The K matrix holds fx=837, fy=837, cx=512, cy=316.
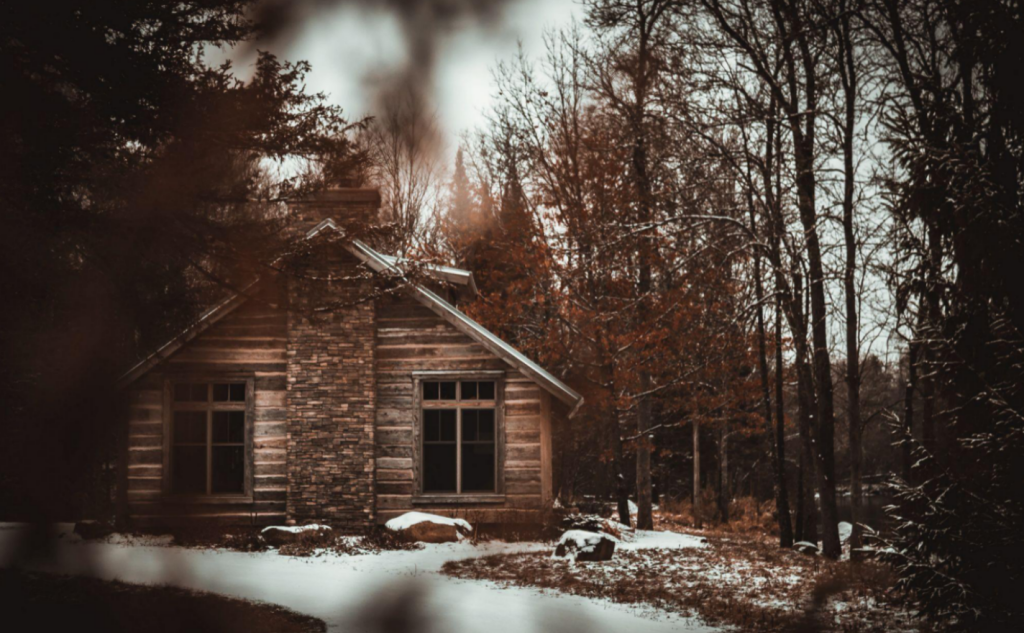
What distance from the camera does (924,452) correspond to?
691 cm

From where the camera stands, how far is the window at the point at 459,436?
1524 centimetres

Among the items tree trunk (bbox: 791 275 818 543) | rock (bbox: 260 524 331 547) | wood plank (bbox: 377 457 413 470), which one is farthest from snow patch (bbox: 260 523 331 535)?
tree trunk (bbox: 791 275 818 543)

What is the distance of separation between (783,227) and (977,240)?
8024mm

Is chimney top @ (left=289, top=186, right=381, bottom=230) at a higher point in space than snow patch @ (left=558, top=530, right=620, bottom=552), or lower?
higher

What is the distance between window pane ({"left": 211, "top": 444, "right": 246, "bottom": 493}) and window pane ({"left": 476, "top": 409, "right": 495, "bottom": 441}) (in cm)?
431

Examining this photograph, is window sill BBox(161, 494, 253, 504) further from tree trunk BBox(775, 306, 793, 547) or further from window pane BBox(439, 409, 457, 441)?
tree trunk BBox(775, 306, 793, 547)

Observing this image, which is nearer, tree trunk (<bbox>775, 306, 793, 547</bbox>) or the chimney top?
the chimney top

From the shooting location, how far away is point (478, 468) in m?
15.3

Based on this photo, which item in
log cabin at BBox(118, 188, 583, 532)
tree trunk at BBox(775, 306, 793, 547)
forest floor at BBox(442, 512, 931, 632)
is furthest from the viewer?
tree trunk at BBox(775, 306, 793, 547)

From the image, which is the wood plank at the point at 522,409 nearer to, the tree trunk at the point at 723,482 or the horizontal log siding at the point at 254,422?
the horizontal log siding at the point at 254,422

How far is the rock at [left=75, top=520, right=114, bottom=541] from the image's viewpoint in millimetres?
13461

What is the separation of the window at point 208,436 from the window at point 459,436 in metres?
3.31

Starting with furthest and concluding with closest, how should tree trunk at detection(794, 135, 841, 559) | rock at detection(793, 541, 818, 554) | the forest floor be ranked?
rock at detection(793, 541, 818, 554), tree trunk at detection(794, 135, 841, 559), the forest floor

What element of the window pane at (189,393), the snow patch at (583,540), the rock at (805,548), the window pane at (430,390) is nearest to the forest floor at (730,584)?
the snow patch at (583,540)
